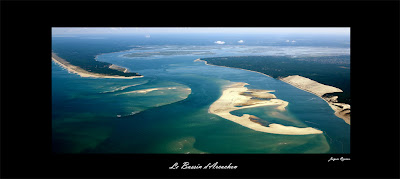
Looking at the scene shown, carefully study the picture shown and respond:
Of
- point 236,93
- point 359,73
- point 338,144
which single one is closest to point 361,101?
point 359,73

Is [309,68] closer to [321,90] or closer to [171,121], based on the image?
[321,90]

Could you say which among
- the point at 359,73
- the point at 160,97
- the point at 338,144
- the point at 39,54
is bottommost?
the point at 338,144

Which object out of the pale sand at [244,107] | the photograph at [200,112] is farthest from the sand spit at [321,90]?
the pale sand at [244,107]

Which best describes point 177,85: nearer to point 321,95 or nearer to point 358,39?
point 321,95

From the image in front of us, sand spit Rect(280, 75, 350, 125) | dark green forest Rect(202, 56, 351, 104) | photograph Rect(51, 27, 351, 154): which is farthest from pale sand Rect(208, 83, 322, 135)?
dark green forest Rect(202, 56, 351, 104)

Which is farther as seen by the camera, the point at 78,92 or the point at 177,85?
the point at 177,85

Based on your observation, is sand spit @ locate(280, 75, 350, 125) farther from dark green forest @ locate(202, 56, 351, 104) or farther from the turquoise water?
dark green forest @ locate(202, 56, 351, 104)

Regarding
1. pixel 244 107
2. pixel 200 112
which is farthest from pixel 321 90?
pixel 200 112
